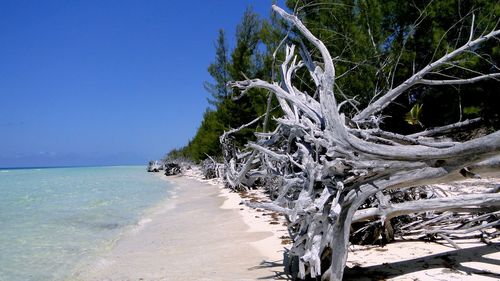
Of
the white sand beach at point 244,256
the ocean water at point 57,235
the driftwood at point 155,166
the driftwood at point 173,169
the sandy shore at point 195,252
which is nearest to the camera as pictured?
the white sand beach at point 244,256

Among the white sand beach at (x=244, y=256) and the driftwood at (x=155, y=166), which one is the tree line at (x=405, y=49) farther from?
the driftwood at (x=155, y=166)

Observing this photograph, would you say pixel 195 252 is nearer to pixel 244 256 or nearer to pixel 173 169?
pixel 244 256

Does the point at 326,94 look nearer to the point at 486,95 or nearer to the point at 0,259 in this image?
the point at 0,259

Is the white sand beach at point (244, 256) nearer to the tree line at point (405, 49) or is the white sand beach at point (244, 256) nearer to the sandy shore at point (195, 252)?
the sandy shore at point (195, 252)

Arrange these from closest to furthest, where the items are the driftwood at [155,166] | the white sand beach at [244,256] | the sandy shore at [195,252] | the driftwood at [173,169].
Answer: the white sand beach at [244,256], the sandy shore at [195,252], the driftwood at [173,169], the driftwood at [155,166]

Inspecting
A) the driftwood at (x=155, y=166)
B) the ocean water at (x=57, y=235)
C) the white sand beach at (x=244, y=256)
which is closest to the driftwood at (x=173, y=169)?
the driftwood at (x=155, y=166)

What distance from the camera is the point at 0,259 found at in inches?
260

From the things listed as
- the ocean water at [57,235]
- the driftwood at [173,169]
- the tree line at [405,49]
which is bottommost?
the ocean water at [57,235]

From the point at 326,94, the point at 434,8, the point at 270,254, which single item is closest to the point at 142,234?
the point at 270,254

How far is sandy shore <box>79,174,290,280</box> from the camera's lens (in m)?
4.88

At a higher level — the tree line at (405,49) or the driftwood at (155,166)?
the tree line at (405,49)

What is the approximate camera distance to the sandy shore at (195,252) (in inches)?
192

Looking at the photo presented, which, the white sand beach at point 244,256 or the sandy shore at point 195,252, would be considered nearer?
the white sand beach at point 244,256

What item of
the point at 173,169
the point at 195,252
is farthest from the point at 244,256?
the point at 173,169
